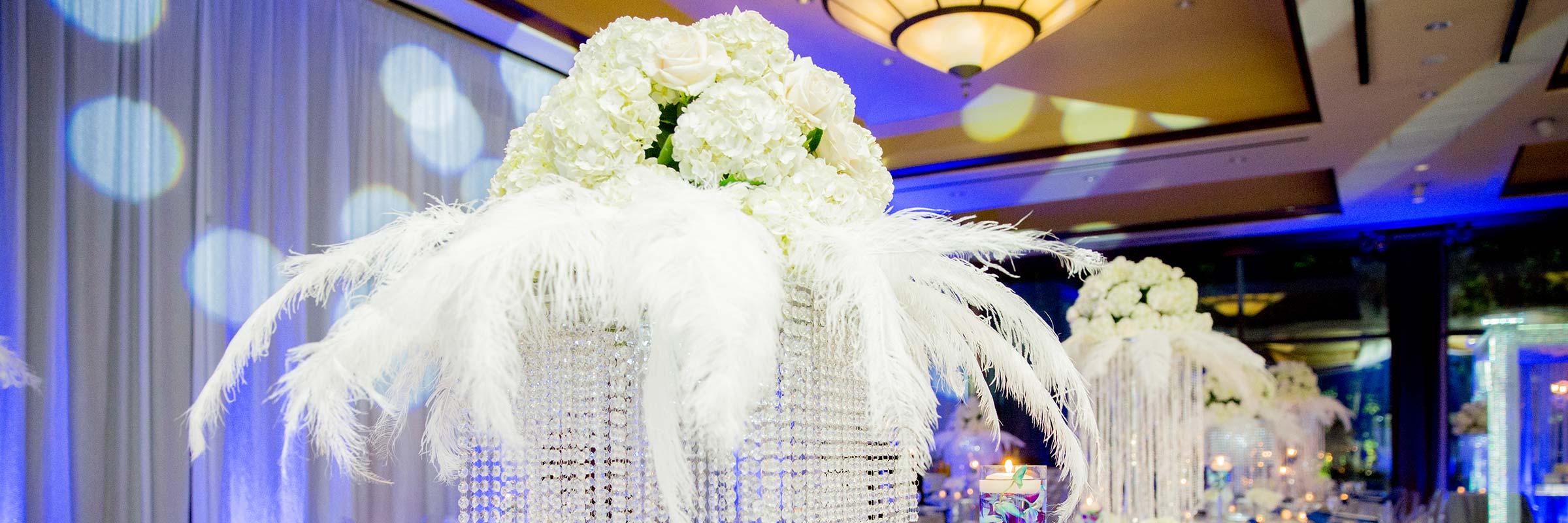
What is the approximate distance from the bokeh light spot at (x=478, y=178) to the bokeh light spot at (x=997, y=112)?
309cm

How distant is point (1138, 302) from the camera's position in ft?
13.8

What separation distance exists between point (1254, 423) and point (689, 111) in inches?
237

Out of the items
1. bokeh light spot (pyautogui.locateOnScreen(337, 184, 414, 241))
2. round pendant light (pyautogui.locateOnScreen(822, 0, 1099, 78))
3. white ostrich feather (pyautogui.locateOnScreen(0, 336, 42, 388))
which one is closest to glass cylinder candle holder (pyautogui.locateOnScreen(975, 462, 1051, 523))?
round pendant light (pyautogui.locateOnScreen(822, 0, 1099, 78))

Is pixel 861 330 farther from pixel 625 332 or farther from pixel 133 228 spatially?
pixel 133 228

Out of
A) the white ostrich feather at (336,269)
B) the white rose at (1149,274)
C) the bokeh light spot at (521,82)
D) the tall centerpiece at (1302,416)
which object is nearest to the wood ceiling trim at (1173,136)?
the white rose at (1149,274)

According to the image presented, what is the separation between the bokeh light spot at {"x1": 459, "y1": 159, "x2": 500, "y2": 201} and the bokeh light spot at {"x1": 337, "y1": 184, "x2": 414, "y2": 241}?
0.39 meters

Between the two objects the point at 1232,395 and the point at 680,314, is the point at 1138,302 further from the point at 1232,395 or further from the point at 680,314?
the point at 680,314

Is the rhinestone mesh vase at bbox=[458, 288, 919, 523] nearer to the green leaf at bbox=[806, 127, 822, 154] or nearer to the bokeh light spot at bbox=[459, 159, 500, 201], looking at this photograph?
the green leaf at bbox=[806, 127, 822, 154]

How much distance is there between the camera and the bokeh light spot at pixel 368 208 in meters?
4.57

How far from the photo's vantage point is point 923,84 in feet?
21.3

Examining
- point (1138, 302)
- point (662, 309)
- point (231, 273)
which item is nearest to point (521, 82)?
point (231, 273)

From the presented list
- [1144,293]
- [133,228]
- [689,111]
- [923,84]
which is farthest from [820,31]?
[689,111]

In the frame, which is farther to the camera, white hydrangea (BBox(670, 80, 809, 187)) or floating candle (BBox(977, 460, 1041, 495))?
floating candle (BBox(977, 460, 1041, 495))

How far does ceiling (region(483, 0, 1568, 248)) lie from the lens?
5.14 metres
